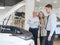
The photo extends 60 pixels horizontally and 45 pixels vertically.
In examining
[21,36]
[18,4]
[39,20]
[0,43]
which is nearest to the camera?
[0,43]

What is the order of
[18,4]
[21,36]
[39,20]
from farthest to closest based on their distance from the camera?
[18,4], [39,20], [21,36]

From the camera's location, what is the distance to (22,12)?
9039 mm

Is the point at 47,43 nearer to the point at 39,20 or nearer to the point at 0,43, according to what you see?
the point at 39,20

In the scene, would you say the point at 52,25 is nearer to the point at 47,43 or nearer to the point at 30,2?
the point at 47,43

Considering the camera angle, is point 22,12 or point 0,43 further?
point 22,12

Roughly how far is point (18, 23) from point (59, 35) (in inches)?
73.5

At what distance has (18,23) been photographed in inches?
345

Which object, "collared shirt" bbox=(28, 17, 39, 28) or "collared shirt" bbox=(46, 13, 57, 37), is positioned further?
"collared shirt" bbox=(28, 17, 39, 28)

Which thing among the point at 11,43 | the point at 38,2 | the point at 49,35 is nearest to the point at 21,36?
the point at 11,43

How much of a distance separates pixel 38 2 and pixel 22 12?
863mm

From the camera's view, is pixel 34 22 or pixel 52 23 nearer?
pixel 52 23

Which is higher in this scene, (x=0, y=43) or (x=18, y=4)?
(x=18, y=4)

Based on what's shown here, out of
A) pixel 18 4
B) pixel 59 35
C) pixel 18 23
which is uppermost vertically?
pixel 18 4

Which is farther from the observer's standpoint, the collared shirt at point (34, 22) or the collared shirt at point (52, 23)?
the collared shirt at point (34, 22)
